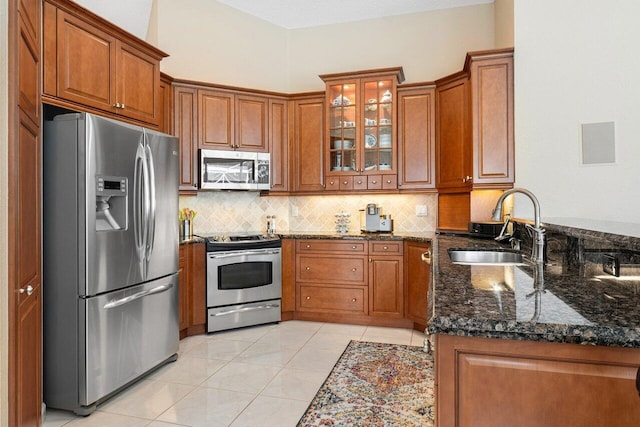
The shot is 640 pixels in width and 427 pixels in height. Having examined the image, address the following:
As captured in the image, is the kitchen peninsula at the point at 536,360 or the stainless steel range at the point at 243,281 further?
the stainless steel range at the point at 243,281

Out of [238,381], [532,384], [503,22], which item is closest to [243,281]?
[238,381]

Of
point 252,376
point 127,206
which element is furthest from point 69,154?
point 252,376

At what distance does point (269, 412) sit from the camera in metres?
2.33

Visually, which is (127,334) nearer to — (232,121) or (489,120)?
(232,121)

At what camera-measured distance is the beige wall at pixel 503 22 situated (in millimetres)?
3418

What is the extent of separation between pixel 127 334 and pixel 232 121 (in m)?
2.38

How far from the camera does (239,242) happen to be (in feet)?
12.6

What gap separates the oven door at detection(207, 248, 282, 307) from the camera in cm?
377

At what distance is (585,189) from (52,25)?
377 centimetres

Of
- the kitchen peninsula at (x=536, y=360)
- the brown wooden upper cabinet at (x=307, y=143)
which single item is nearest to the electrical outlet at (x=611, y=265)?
the kitchen peninsula at (x=536, y=360)

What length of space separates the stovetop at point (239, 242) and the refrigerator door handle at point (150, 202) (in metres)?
0.97

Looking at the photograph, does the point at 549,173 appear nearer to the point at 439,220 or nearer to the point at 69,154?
the point at 439,220
